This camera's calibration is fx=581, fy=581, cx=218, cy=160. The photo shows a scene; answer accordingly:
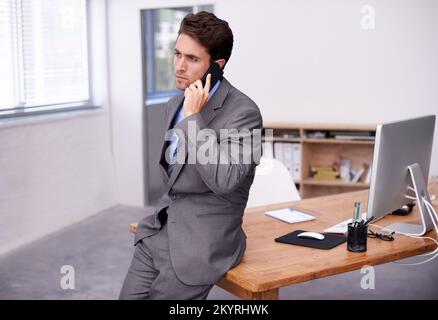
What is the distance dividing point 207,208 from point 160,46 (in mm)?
6036

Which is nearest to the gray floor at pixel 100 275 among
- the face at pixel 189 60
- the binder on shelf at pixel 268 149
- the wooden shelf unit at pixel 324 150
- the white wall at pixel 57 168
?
the white wall at pixel 57 168

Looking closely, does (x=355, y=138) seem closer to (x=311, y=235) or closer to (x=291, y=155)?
(x=291, y=155)

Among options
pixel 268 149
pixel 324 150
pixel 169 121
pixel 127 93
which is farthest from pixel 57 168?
pixel 169 121

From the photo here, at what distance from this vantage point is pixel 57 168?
5.31m

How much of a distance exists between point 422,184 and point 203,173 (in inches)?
46.3

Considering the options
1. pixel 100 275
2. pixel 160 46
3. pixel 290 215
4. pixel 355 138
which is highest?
pixel 160 46

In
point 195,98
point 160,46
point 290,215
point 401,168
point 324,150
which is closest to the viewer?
point 195,98

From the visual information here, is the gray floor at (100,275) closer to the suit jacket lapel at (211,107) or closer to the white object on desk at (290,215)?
the white object on desk at (290,215)

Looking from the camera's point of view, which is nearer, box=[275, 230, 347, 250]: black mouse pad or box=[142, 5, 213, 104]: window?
box=[275, 230, 347, 250]: black mouse pad

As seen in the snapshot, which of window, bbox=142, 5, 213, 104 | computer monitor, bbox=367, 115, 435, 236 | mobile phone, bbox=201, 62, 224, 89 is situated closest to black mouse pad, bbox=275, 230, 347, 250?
computer monitor, bbox=367, 115, 435, 236

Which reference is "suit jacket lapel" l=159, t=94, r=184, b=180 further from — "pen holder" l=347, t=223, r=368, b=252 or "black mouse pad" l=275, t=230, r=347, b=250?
"pen holder" l=347, t=223, r=368, b=252

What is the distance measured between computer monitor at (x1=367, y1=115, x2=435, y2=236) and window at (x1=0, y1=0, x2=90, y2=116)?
11.4 feet

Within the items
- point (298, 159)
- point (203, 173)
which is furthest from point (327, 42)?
point (203, 173)

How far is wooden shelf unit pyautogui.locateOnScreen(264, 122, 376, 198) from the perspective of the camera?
17.4 feet
